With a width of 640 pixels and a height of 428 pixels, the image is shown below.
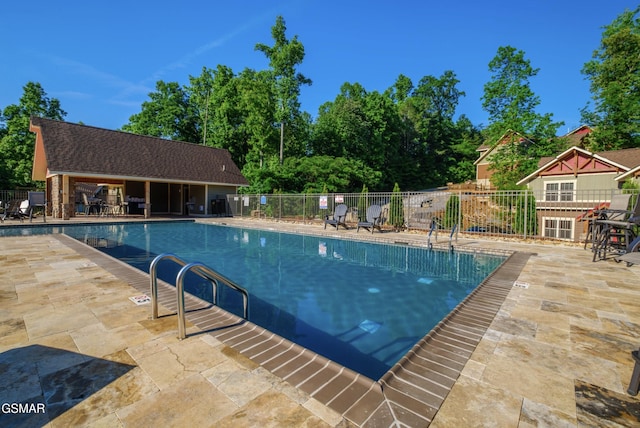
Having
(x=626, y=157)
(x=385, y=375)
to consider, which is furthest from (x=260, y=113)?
(x=626, y=157)

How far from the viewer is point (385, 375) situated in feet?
6.47

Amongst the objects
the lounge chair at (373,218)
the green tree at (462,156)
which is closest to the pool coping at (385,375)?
the lounge chair at (373,218)

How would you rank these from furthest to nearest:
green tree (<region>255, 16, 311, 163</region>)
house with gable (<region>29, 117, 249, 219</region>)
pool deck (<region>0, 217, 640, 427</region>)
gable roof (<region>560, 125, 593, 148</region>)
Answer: gable roof (<region>560, 125, 593, 148</region>) → green tree (<region>255, 16, 311, 163</region>) → house with gable (<region>29, 117, 249, 219</region>) → pool deck (<region>0, 217, 640, 427</region>)

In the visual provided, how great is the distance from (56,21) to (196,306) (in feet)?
49.9

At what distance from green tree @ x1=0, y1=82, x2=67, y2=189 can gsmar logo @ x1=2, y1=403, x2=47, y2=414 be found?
1214 inches

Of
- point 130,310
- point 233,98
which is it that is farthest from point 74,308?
point 233,98

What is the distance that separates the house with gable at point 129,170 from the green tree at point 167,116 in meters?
9.24

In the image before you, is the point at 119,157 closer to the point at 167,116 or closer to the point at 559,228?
the point at 167,116

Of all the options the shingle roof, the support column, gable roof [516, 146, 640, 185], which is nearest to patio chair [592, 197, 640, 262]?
gable roof [516, 146, 640, 185]

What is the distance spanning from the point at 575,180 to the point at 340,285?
2119cm

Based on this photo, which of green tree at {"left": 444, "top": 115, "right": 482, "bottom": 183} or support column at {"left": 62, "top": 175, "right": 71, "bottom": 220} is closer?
support column at {"left": 62, "top": 175, "right": 71, "bottom": 220}

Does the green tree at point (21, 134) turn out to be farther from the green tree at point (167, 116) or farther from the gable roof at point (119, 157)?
the green tree at point (167, 116)

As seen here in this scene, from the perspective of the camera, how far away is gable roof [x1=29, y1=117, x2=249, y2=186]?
1515 cm

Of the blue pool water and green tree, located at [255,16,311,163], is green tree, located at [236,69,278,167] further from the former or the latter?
the blue pool water
